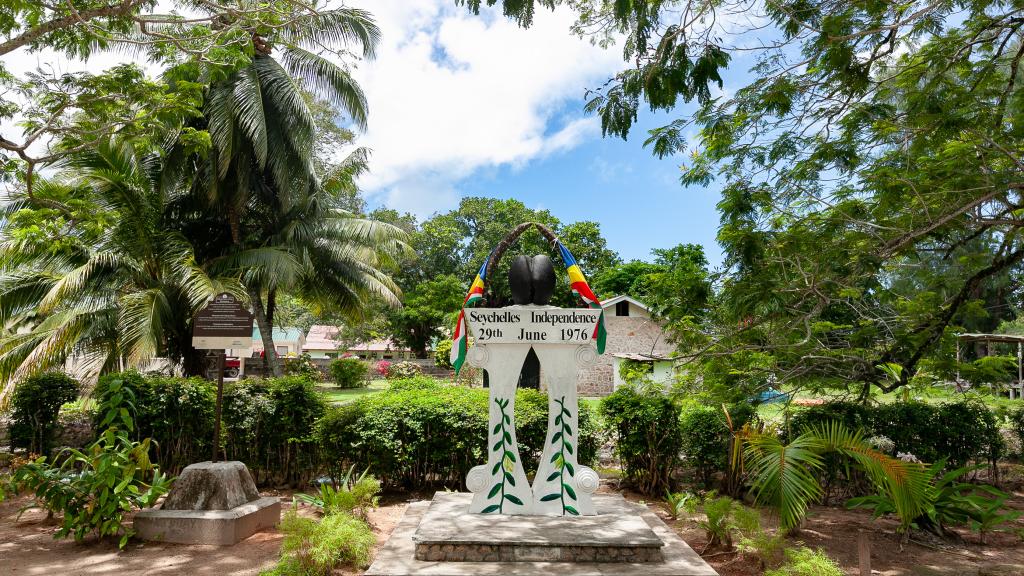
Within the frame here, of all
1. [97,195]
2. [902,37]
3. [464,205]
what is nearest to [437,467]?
[902,37]

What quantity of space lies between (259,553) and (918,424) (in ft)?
26.0

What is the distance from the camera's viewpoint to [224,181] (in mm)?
15750

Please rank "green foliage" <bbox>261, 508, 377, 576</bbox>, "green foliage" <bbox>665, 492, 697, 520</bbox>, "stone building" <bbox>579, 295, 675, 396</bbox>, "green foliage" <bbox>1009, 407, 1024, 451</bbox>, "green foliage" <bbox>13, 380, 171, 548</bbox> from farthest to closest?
"stone building" <bbox>579, 295, 675, 396</bbox> < "green foliage" <bbox>1009, 407, 1024, 451</bbox> < "green foliage" <bbox>665, 492, 697, 520</bbox> < "green foliage" <bbox>13, 380, 171, 548</bbox> < "green foliage" <bbox>261, 508, 377, 576</bbox>

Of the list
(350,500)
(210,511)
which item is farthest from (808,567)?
(210,511)

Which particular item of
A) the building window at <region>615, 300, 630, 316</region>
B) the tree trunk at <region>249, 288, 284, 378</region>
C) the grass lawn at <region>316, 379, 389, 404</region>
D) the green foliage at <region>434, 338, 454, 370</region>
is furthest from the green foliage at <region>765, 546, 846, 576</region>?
the building window at <region>615, 300, 630, 316</region>

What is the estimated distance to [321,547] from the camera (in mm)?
4789

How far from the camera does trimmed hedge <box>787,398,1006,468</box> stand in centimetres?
780

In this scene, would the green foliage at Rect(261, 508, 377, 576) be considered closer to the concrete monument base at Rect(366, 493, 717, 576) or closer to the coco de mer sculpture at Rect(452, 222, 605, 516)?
the concrete monument base at Rect(366, 493, 717, 576)

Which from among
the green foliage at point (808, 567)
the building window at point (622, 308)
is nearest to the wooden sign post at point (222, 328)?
the green foliage at point (808, 567)

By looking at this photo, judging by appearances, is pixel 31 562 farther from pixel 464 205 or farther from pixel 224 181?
pixel 464 205

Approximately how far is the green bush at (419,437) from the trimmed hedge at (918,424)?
10.1 ft

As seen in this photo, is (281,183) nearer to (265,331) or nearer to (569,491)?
(265,331)

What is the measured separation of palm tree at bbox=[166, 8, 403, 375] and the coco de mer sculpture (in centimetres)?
1008

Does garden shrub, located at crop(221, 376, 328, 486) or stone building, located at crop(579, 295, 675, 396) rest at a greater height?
stone building, located at crop(579, 295, 675, 396)
